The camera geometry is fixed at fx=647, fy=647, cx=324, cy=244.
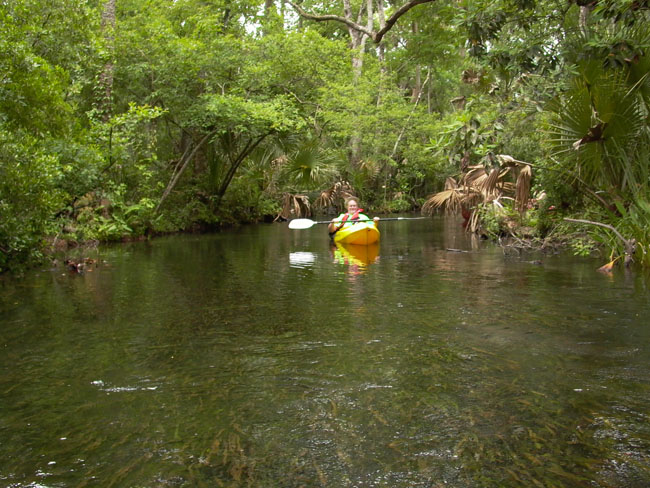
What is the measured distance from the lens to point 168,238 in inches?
800

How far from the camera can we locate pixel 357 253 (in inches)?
610

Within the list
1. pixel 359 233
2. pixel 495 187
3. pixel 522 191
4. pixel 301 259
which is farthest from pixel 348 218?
pixel 522 191

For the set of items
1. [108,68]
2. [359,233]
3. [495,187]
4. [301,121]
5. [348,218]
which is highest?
[108,68]

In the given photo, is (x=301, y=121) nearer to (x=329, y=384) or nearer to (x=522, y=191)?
(x=522, y=191)

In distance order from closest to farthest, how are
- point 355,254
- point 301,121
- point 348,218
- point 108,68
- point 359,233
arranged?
point 355,254, point 359,233, point 348,218, point 108,68, point 301,121

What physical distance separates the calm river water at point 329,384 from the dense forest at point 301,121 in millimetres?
2131

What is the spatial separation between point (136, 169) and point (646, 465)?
18.0 m

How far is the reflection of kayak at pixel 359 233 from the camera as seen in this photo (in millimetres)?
16625

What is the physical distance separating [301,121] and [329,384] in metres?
18.0

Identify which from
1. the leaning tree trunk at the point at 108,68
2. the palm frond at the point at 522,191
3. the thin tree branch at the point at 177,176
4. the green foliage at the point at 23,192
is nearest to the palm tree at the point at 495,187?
the palm frond at the point at 522,191

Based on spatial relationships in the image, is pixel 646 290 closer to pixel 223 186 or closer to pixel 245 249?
pixel 245 249

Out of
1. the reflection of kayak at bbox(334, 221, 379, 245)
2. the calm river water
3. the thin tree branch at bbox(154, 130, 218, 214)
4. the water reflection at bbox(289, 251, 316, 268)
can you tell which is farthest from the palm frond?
the thin tree branch at bbox(154, 130, 218, 214)

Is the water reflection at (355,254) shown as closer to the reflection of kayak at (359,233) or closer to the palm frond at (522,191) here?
the reflection of kayak at (359,233)

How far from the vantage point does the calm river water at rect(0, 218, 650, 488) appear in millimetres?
3617
